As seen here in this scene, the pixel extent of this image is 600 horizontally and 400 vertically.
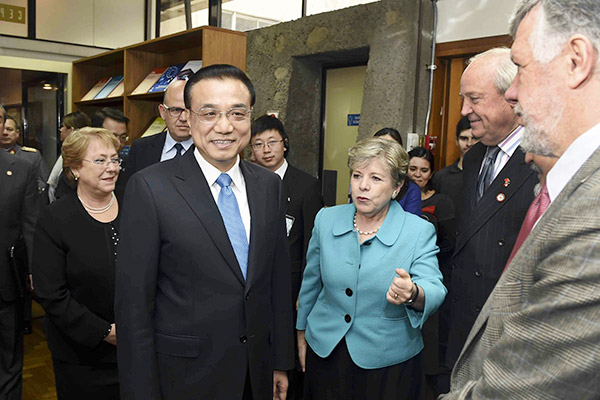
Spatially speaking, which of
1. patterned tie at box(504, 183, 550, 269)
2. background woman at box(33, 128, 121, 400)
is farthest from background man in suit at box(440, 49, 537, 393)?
background woman at box(33, 128, 121, 400)

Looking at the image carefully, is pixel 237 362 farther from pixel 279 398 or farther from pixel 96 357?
pixel 96 357

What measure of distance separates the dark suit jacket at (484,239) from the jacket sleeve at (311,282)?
1.88 feet

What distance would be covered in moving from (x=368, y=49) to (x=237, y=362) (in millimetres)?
3693

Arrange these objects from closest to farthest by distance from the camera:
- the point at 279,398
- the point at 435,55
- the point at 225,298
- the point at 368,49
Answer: the point at 225,298 < the point at 279,398 < the point at 435,55 < the point at 368,49

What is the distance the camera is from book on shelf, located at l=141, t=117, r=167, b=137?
4.73m

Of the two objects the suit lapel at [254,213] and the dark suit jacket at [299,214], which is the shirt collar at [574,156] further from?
the dark suit jacket at [299,214]

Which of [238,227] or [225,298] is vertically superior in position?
[238,227]

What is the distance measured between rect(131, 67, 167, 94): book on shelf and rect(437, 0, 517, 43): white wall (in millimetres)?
2691

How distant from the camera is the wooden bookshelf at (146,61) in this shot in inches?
154

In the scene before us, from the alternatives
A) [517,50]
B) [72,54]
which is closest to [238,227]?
[517,50]

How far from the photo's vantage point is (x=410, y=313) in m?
1.86

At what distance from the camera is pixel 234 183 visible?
165cm

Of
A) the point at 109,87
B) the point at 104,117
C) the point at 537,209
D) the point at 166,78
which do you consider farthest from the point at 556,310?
the point at 109,87

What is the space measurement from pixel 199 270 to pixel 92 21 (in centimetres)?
634
